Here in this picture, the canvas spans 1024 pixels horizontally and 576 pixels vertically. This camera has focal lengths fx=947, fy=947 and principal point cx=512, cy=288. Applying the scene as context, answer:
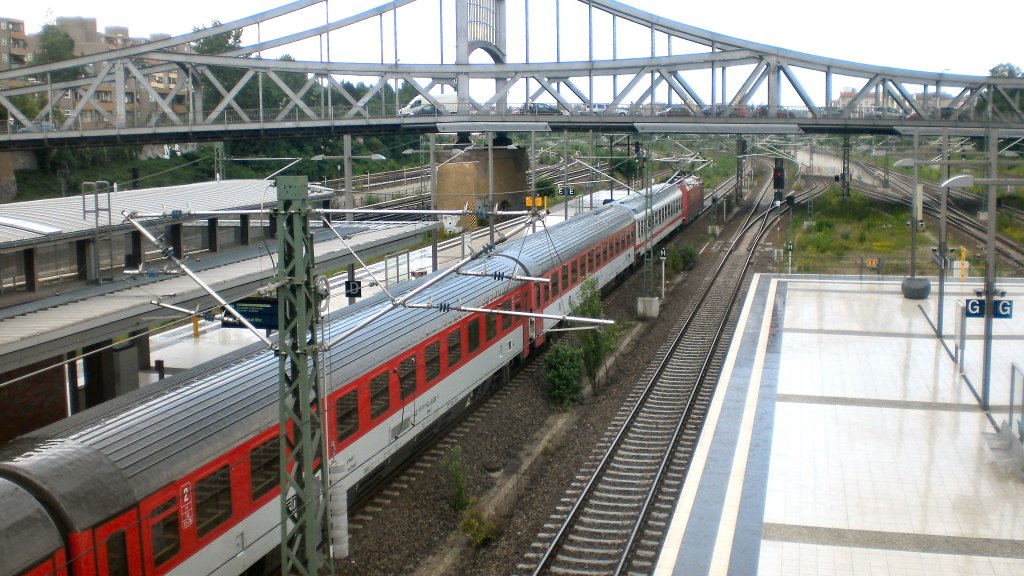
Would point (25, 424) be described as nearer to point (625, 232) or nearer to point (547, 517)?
point (547, 517)

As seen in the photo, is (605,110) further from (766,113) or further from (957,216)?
(957,216)

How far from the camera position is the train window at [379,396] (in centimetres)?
1137

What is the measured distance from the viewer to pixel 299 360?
7.93 m

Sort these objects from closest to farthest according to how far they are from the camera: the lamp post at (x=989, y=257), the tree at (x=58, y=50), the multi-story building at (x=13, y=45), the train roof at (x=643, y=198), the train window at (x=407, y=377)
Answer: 1. the train window at (x=407, y=377)
2. the lamp post at (x=989, y=257)
3. the train roof at (x=643, y=198)
4. the tree at (x=58, y=50)
5. the multi-story building at (x=13, y=45)

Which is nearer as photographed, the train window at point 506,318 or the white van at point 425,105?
the train window at point 506,318

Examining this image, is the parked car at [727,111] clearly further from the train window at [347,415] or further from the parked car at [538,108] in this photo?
the train window at [347,415]

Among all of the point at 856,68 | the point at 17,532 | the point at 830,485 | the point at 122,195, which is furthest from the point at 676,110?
the point at 17,532

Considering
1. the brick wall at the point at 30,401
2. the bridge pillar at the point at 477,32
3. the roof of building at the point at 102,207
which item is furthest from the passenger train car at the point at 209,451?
the bridge pillar at the point at 477,32

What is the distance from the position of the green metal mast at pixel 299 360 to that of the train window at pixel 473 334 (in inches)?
253

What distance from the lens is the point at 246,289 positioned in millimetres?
14734

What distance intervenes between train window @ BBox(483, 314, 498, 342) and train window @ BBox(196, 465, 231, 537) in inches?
293

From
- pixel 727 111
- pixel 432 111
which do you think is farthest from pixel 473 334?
pixel 432 111

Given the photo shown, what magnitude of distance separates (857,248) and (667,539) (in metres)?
29.4

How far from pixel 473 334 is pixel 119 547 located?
8.28 m
